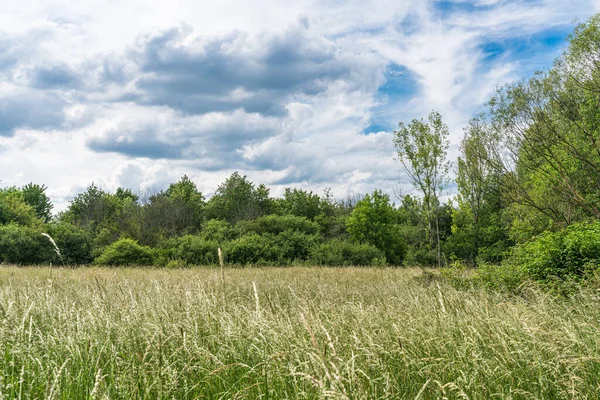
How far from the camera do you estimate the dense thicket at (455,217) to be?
13672 mm

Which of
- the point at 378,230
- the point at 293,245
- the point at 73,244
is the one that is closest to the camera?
the point at 73,244

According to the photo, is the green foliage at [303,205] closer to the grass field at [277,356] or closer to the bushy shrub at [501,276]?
the bushy shrub at [501,276]

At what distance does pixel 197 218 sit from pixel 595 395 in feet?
144

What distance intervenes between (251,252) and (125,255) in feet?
23.8

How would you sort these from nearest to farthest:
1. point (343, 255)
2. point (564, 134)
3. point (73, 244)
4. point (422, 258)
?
point (564, 134)
point (73, 244)
point (343, 255)
point (422, 258)

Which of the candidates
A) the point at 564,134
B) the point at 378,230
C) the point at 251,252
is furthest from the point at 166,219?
the point at 564,134

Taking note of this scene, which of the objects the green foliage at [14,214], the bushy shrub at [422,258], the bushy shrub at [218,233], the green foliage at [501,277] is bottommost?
the bushy shrub at [422,258]

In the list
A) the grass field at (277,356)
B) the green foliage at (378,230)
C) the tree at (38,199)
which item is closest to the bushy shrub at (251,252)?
the green foliage at (378,230)

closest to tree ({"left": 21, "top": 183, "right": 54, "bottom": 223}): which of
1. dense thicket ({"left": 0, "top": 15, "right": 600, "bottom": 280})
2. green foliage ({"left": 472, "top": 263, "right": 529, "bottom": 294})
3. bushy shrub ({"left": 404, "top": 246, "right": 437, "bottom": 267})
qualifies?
dense thicket ({"left": 0, "top": 15, "right": 600, "bottom": 280})

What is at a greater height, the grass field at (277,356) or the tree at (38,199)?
the tree at (38,199)

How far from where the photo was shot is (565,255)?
10305mm

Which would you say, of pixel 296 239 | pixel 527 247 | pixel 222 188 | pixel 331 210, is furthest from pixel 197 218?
pixel 527 247

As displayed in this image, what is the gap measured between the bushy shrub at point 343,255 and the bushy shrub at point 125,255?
9.82 m

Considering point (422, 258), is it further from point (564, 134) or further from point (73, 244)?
point (73, 244)
